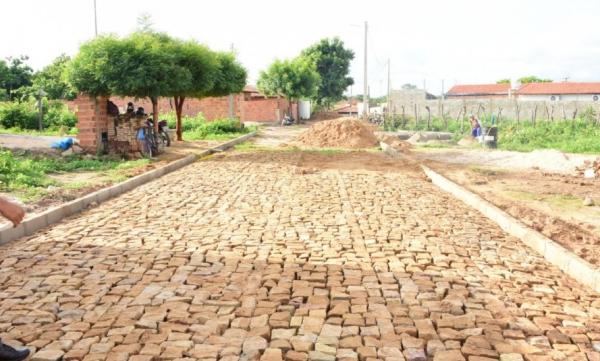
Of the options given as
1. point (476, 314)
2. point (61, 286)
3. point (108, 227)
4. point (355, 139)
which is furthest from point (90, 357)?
point (355, 139)

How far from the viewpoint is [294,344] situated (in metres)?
3.72

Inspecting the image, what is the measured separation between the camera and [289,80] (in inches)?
1892

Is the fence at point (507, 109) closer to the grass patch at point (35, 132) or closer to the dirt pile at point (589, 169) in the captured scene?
the dirt pile at point (589, 169)

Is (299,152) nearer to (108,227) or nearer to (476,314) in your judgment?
(108,227)

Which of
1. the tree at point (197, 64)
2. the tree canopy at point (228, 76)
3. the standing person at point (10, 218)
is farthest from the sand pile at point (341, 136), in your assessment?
the standing person at point (10, 218)

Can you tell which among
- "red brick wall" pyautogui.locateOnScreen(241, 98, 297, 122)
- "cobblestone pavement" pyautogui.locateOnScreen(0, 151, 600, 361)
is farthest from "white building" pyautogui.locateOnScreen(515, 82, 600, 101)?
"cobblestone pavement" pyautogui.locateOnScreen(0, 151, 600, 361)

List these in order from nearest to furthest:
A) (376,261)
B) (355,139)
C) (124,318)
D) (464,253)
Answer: (124,318) < (376,261) < (464,253) < (355,139)

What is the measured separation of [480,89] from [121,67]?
7366 cm

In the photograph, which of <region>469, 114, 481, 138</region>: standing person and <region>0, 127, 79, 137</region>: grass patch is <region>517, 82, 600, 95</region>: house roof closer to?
<region>469, 114, 481, 138</region>: standing person

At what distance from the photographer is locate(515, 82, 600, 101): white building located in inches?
2682

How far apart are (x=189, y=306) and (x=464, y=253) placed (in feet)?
10.5

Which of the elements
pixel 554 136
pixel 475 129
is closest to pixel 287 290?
pixel 475 129

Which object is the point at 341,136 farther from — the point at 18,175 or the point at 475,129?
the point at 18,175

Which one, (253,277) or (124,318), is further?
(253,277)
